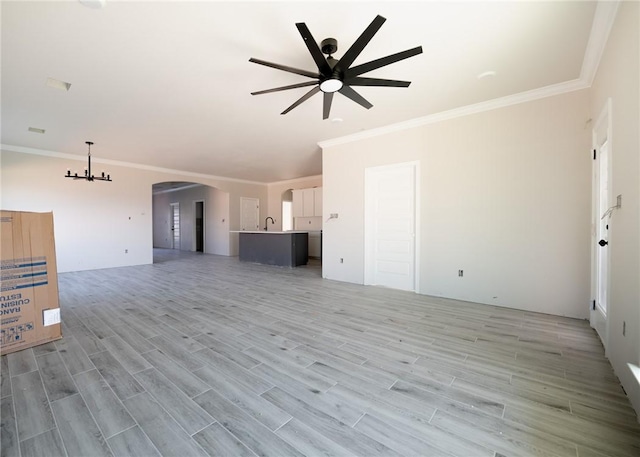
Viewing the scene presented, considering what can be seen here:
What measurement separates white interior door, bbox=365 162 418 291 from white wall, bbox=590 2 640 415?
7.70ft

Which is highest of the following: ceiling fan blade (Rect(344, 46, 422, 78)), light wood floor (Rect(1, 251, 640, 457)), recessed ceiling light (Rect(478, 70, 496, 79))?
recessed ceiling light (Rect(478, 70, 496, 79))

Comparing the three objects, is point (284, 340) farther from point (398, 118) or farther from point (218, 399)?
point (398, 118)

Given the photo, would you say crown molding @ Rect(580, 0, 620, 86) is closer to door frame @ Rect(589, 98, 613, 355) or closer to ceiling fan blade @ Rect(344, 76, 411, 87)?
door frame @ Rect(589, 98, 613, 355)

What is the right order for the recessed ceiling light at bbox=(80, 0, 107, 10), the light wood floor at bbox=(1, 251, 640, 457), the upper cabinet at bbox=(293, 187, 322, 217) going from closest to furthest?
the light wood floor at bbox=(1, 251, 640, 457) → the recessed ceiling light at bbox=(80, 0, 107, 10) → the upper cabinet at bbox=(293, 187, 322, 217)

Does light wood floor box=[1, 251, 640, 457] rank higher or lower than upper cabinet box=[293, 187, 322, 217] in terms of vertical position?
lower

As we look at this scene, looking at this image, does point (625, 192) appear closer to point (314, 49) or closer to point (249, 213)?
point (314, 49)

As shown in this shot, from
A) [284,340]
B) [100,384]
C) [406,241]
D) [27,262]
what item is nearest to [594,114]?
[406,241]

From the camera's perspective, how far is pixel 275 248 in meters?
7.39

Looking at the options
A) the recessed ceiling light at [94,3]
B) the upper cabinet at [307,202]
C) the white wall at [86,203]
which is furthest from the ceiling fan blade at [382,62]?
the white wall at [86,203]

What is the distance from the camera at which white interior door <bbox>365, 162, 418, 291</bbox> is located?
173 inches

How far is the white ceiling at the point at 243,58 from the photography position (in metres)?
2.08

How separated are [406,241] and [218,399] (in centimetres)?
360

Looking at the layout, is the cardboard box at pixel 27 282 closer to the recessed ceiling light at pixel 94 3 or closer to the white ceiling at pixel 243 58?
the white ceiling at pixel 243 58

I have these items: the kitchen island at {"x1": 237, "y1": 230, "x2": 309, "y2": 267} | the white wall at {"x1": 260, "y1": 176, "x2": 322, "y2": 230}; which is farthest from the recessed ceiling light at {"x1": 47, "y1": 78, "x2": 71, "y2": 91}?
the white wall at {"x1": 260, "y1": 176, "x2": 322, "y2": 230}
